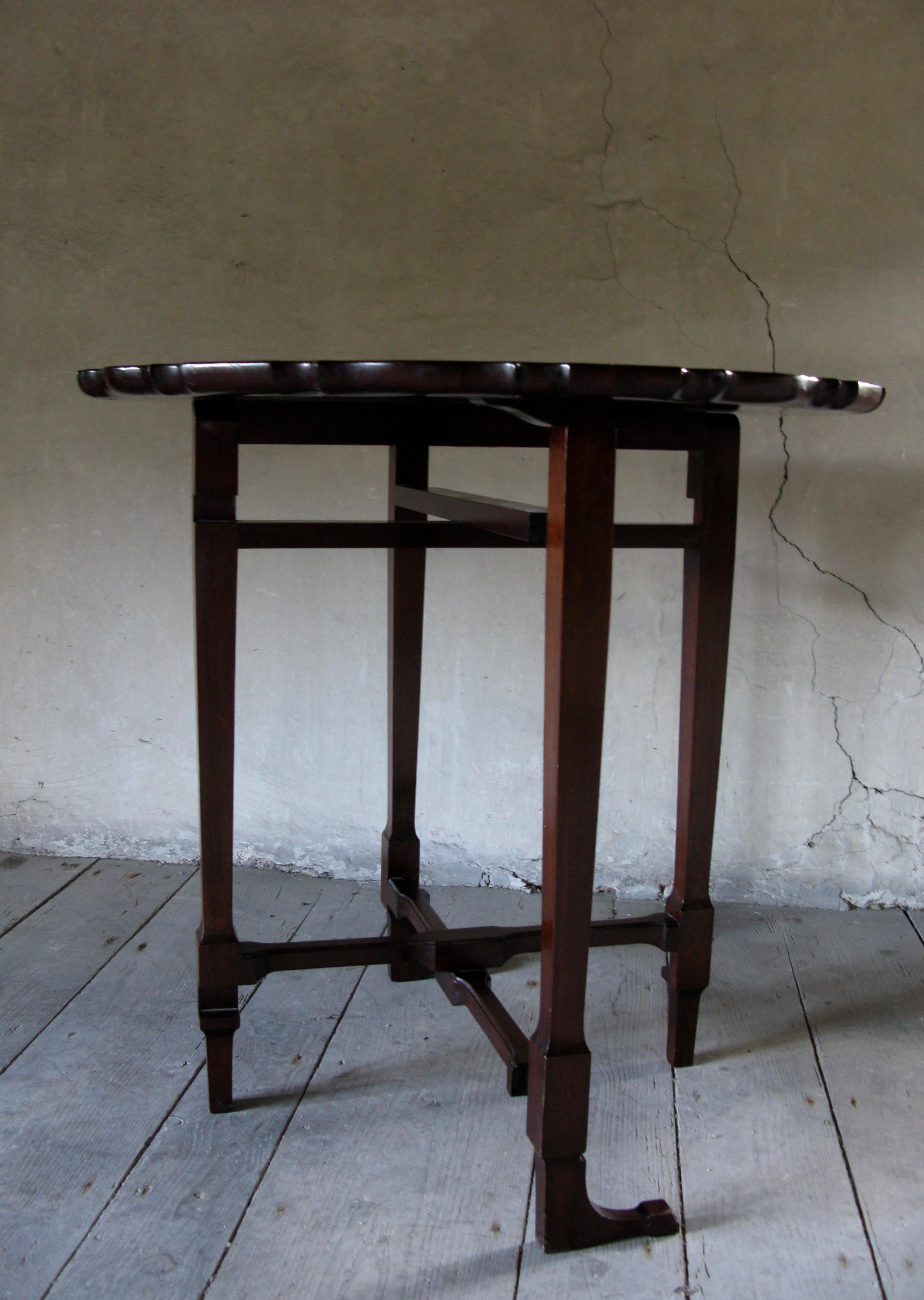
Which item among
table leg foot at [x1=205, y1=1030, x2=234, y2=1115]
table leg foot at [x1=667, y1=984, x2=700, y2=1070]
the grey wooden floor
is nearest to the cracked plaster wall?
the grey wooden floor

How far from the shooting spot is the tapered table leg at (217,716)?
1.29m

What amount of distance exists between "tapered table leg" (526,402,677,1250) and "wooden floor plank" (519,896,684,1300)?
1.4 inches

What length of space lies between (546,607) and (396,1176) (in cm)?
74

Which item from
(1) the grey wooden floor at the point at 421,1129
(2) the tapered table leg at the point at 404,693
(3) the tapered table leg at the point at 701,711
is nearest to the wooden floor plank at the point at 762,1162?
(1) the grey wooden floor at the point at 421,1129

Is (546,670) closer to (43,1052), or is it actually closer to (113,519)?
(43,1052)

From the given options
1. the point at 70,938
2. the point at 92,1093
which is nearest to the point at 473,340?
the point at 70,938

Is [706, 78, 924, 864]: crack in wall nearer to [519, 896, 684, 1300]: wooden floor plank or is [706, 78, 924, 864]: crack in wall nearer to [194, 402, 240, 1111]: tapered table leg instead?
[519, 896, 684, 1300]: wooden floor plank

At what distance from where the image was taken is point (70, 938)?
2.04 meters

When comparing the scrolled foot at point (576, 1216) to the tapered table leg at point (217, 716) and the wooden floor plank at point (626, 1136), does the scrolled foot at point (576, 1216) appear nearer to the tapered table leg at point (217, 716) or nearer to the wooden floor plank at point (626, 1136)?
the wooden floor plank at point (626, 1136)

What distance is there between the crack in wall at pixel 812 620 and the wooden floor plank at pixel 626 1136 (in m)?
0.55

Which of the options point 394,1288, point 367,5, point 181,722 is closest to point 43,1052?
point 394,1288

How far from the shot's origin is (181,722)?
238cm

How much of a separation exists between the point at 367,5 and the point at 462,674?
1.32 m

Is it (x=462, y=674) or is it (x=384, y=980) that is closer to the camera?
(x=384, y=980)
